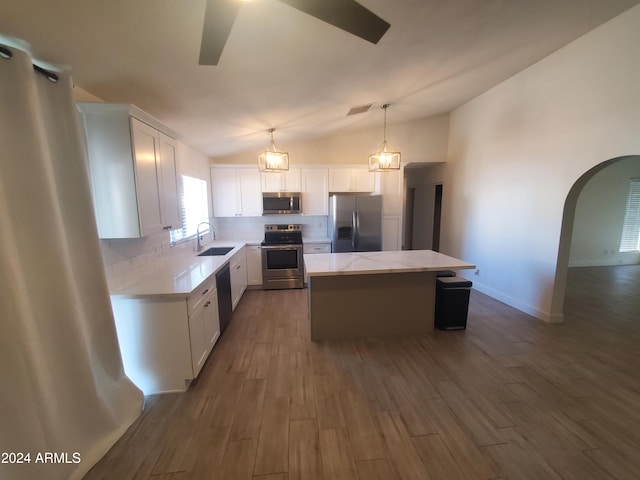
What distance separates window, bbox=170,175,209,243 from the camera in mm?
3525

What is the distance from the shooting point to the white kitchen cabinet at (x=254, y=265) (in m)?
4.58

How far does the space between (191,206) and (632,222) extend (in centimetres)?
965

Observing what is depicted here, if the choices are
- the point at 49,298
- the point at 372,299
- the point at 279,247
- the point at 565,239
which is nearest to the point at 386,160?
the point at 372,299

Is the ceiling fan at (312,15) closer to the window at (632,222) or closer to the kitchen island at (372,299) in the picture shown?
the kitchen island at (372,299)

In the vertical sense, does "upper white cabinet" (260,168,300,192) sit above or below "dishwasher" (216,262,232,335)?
above

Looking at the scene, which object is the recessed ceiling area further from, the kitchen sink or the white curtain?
the kitchen sink

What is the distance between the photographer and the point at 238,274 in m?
3.94

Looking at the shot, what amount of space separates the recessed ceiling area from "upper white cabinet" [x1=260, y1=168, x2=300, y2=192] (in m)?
1.11

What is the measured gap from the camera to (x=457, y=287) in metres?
3.19

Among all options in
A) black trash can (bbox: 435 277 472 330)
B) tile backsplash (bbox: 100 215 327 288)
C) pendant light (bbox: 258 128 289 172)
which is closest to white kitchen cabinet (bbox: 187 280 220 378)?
tile backsplash (bbox: 100 215 327 288)

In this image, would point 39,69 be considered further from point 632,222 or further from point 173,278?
point 632,222

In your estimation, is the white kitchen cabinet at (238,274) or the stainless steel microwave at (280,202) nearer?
the white kitchen cabinet at (238,274)

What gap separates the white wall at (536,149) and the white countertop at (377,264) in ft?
4.89

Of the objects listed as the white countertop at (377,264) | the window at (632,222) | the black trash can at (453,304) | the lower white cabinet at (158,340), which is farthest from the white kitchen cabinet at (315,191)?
the window at (632,222)
